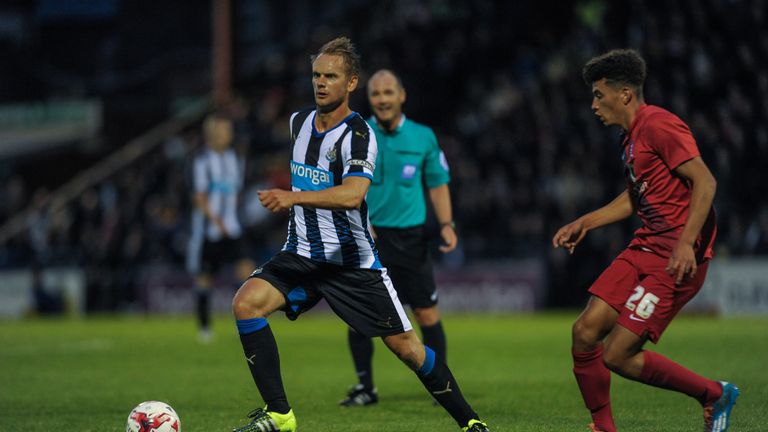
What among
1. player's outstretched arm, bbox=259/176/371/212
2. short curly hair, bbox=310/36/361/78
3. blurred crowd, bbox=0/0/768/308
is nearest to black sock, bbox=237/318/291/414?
player's outstretched arm, bbox=259/176/371/212

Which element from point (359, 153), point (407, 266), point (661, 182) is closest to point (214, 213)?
point (407, 266)

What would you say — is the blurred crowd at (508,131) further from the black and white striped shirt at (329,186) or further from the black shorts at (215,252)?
the black and white striped shirt at (329,186)

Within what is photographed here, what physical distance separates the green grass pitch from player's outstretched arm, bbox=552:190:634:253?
126cm

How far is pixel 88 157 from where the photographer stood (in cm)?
3228

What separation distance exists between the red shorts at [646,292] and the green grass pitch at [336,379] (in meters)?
1.18

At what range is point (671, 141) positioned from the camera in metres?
6.12

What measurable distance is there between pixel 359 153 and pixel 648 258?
169cm

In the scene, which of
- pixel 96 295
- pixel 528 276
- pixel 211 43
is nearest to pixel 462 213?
pixel 528 276

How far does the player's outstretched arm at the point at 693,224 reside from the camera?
588 cm

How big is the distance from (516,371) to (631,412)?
3096 millimetres

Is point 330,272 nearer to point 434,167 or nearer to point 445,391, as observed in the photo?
point 445,391

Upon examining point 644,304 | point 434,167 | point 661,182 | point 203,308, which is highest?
point 434,167

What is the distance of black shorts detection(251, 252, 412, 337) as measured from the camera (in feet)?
21.8

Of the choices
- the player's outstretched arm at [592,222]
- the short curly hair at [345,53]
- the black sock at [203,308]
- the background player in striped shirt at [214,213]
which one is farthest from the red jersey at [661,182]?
the black sock at [203,308]
